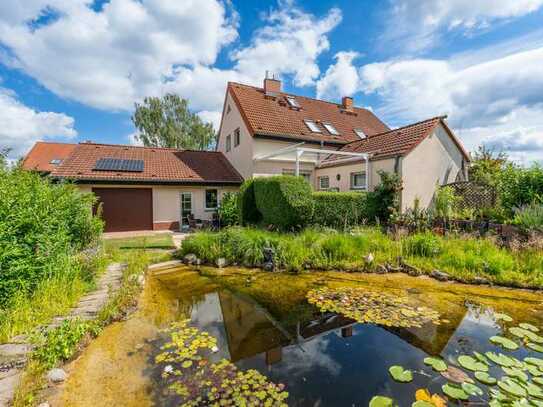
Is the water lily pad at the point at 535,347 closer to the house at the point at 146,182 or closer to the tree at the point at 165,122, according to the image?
the house at the point at 146,182

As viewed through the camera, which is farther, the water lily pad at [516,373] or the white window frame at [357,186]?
the white window frame at [357,186]

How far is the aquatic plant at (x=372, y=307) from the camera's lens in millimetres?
3914

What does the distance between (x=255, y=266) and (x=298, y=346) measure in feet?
12.3

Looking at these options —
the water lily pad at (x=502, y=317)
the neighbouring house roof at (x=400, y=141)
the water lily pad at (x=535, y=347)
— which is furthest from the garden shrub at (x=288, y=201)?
the water lily pad at (x=535, y=347)

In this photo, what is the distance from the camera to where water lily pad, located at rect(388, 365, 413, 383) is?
258 centimetres

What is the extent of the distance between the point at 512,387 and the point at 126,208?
46.5 feet

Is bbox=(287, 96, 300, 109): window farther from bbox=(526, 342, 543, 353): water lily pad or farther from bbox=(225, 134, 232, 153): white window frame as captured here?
bbox=(526, 342, 543, 353): water lily pad

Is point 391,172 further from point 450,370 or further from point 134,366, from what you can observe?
point 134,366

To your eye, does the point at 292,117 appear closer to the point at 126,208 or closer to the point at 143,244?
the point at 126,208

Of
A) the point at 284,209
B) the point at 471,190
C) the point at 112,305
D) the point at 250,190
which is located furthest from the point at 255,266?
the point at 471,190

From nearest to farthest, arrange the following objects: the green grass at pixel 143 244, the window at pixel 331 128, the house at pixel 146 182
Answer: the green grass at pixel 143 244, the house at pixel 146 182, the window at pixel 331 128

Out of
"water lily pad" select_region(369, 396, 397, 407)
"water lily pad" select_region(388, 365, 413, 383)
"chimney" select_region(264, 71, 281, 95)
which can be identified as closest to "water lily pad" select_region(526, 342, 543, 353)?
"water lily pad" select_region(388, 365, 413, 383)

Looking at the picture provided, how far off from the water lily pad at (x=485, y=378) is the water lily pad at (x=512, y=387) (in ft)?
0.21

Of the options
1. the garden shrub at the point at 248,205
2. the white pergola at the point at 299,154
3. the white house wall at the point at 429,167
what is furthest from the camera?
the garden shrub at the point at 248,205
